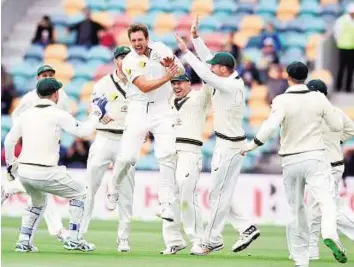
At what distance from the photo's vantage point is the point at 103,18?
28.5 meters

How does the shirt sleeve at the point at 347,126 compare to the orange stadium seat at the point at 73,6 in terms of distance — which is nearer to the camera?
the shirt sleeve at the point at 347,126

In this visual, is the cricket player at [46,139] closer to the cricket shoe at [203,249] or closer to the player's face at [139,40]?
the player's face at [139,40]

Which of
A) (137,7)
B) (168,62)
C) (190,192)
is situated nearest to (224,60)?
(168,62)

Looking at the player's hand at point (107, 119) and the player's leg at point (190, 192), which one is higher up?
the player's hand at point (107, 119)

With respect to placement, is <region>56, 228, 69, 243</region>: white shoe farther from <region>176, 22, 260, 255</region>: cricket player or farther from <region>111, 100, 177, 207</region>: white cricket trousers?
<region>176, 22, 260, 255</region>: cricket player

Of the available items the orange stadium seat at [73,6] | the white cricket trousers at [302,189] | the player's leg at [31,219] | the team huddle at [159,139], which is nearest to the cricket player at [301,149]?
the white cricket trousers at [302,189]

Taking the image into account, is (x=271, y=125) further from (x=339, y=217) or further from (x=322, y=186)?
(x=339, y=217)

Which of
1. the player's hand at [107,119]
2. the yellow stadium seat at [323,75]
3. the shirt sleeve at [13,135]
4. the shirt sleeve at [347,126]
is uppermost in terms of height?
the yellow stadium seat at [323,75]

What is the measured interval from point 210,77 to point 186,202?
1739 millimetres

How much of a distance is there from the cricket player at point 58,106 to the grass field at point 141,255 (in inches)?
7.6

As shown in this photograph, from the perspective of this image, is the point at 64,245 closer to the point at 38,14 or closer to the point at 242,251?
the point at 242,251

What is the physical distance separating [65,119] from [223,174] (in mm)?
1889

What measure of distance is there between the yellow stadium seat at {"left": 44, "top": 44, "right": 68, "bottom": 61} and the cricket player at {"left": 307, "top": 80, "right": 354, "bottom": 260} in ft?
42.6

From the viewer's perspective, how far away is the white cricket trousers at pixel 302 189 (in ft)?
41.2
